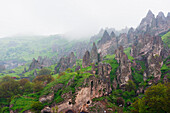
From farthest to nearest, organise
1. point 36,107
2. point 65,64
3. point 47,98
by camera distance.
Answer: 1. point 65,64
2. point 47,98
3. point 36,107

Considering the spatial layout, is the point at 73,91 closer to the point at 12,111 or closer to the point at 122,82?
the point at 12,111

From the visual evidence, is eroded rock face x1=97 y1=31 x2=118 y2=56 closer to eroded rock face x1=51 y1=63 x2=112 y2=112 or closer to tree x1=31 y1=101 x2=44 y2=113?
eroded rock face x1=51 y1=63 x2=112 y2=112

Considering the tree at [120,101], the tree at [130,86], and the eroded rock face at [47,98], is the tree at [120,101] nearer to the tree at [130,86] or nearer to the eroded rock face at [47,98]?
the tree at [130,86]

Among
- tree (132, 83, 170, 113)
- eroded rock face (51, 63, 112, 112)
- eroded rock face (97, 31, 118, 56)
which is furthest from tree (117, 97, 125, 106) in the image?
eroded rock face (97, 31, 118, 56)

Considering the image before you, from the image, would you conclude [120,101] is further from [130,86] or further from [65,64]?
[65,64]

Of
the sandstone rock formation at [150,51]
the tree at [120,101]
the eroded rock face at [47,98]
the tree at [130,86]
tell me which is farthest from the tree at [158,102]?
the eroded rock face at [47,98]

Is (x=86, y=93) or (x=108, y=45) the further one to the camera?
(x=108, y=45)

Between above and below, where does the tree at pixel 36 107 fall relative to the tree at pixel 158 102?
below

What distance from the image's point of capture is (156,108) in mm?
38812

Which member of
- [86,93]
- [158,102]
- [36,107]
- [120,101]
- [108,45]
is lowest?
[120,101]

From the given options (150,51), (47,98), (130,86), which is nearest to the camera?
(47,98)

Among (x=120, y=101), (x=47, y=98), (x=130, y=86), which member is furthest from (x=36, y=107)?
(x=130, y=86)

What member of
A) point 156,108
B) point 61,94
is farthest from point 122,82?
point 61,94

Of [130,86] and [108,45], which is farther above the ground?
[108,45]
